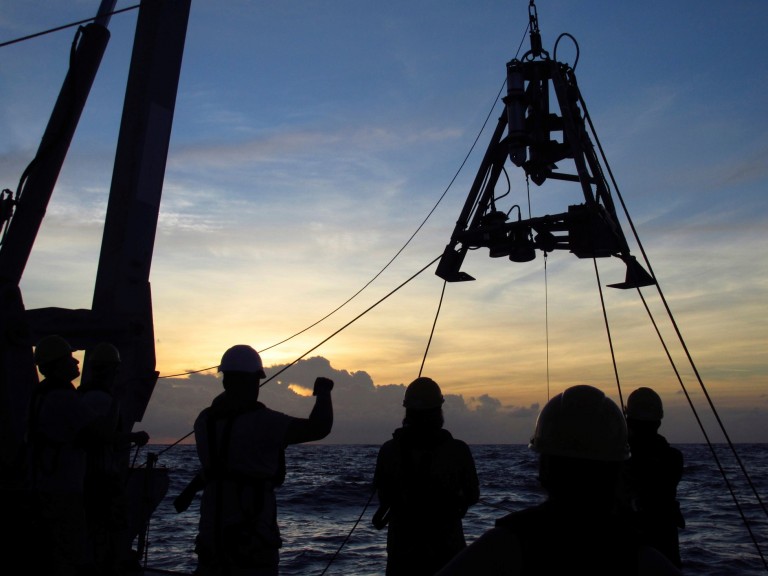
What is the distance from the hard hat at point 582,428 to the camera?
195cm

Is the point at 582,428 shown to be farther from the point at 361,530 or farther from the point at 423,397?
the point at 361,530

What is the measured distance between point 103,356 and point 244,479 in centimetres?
255

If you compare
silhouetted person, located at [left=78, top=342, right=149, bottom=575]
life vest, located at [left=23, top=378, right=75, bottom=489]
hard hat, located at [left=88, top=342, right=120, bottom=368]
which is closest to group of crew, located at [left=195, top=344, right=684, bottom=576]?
life vest, located at [left=23, top=378, right=75, bottom=489]

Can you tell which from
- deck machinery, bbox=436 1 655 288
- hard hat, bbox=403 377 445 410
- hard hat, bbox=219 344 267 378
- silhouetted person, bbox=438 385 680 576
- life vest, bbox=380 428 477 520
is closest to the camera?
silhouetted person, bbox=438 385 680 576

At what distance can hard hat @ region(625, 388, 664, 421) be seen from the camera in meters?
5.13

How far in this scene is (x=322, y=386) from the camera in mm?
4047

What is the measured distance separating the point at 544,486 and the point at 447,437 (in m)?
2.90

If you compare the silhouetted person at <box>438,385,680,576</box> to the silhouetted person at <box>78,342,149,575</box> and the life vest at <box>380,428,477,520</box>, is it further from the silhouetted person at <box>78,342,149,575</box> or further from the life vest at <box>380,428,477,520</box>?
the silhouetted person at <box>78,342,149,575</box>

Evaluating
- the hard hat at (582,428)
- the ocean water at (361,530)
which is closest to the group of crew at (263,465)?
the hard hat at (582,428)

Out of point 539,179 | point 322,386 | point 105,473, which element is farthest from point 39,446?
point 539,179

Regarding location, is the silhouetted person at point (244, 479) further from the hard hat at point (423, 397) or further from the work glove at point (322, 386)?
the hard hat at point (423, 397)

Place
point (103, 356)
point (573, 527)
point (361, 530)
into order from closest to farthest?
point (573, 527), point (103, 356), point (361, 530)

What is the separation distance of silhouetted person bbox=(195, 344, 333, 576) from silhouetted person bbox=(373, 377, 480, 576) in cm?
101

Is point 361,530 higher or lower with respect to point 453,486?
lower
